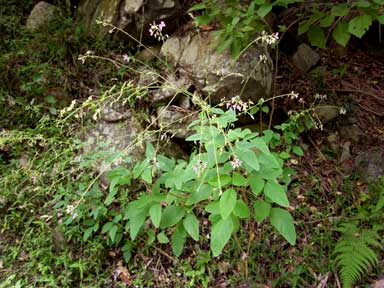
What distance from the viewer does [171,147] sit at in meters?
3.24

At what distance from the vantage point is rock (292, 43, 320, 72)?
391 centimetres

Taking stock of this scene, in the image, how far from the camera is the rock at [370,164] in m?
3.23

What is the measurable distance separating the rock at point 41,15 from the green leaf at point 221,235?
3.12 m

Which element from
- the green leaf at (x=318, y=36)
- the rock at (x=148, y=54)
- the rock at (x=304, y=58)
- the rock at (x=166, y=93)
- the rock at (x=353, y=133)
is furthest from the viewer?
the rock at (x=304, y=58)

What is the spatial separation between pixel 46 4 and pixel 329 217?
3.49 m

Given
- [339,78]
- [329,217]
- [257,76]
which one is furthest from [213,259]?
[339,78]

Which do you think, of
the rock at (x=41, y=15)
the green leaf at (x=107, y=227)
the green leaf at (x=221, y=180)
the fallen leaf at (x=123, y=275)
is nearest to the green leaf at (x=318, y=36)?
the green leaf at (x=221, y=180)

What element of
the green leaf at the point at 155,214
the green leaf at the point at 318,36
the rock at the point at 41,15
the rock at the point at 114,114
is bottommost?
the rock at the point at 114,114

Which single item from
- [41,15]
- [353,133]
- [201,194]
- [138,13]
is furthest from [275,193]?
[41,15]

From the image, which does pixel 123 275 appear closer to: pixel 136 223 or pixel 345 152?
pixel 136 223

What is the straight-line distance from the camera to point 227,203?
5.63ft

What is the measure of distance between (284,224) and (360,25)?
4.22 ft

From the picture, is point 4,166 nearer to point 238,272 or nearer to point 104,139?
point 104,139

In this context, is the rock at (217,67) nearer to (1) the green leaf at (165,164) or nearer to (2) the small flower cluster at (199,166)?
(1) the green leaf at (165,164)
